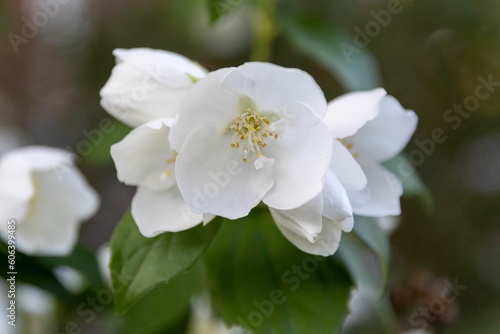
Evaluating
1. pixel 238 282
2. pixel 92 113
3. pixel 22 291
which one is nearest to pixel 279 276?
pixel 238 282

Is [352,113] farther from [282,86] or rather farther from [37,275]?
[37,275]

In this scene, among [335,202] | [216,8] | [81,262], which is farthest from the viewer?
[81,262]

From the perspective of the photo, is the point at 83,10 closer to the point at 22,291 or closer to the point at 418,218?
the point at 22,291

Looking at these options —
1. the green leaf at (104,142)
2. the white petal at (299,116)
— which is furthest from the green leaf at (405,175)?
the green leaf at (104,142)

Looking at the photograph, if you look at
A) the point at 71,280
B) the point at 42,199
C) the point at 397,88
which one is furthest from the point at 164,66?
the point at 397,88

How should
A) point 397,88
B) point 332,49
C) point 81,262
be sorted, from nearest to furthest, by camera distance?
point 81,262, point 332,49, point 397,88

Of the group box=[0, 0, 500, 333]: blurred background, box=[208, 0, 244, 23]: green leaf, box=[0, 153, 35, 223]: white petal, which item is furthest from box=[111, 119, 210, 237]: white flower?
box=[0, 0, 500, 333]: blurred background

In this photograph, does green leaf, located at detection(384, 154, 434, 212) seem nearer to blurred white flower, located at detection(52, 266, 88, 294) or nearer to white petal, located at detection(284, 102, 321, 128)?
white petal, located at detection(284, 102, 321, 128)
